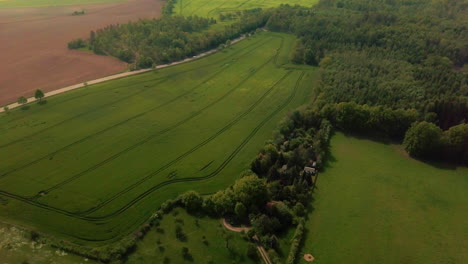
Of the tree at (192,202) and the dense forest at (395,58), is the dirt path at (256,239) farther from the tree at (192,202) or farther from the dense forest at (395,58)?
the dense forest at (395,58)

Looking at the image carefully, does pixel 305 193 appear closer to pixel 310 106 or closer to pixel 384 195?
pixel 384 195

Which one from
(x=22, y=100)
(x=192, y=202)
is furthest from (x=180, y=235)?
(x=22, y=100)

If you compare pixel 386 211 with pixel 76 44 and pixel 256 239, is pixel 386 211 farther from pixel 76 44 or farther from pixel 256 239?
pixel 76 44

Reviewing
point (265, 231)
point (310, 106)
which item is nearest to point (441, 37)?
point (310, 106)

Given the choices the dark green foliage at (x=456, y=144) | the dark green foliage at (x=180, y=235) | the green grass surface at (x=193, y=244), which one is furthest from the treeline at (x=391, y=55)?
the dark green foliage at (x=180, y=235)

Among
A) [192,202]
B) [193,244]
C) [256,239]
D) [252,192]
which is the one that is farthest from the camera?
[192,202]
